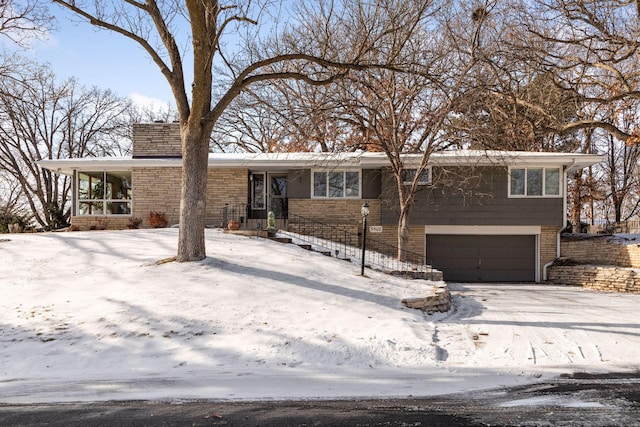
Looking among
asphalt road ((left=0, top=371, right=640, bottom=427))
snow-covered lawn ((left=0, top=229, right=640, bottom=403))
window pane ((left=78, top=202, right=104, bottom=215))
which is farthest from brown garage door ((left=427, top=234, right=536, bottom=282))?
asphalt road ((left=0, top=371, right=640, bottom=427))

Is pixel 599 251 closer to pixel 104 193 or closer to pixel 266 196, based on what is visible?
pixel 266 196

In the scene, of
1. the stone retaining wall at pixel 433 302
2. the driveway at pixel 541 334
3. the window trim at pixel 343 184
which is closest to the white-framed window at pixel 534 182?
the window trim at pixel 343 184

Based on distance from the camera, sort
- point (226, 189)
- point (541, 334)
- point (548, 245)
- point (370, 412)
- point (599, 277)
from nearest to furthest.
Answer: point (370, 412) → point (541, 334) → point (599, 277) → point (548, 245) → point (226, 189)

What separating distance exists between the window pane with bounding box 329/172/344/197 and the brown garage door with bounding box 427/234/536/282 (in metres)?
4.23

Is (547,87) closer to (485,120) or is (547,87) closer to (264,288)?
(485,120)

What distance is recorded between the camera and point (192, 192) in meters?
10.7

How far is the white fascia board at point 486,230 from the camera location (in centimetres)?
1889

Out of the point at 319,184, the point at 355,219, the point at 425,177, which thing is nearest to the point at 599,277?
the point at 425,177

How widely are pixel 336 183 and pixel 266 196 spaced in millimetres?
3232

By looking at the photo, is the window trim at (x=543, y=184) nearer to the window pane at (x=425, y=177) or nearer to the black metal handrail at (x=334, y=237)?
the window pane at (x=425, y=177)

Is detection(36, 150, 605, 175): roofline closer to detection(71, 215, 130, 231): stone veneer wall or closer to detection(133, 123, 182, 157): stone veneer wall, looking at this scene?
detection(133, 123, 182, 157): stone veneer wall

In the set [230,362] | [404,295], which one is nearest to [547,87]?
[404,295]

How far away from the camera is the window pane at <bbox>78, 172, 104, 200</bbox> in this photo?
19766 millimetres

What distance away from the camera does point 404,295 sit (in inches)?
411
